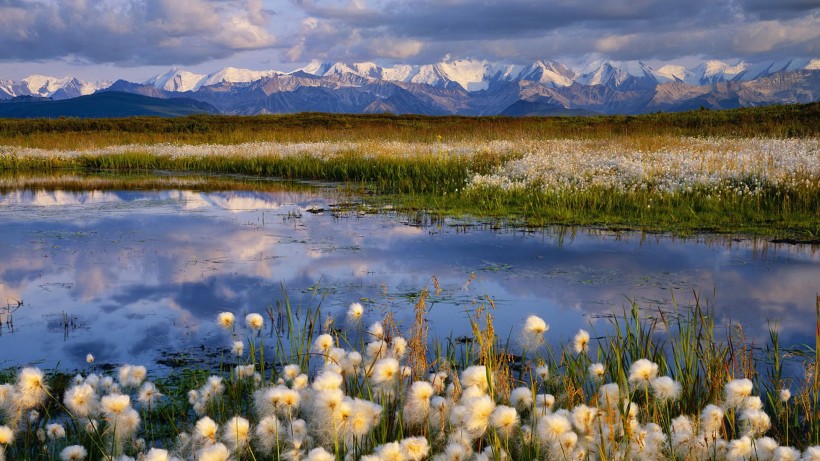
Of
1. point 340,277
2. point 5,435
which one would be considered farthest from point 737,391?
point 340,277

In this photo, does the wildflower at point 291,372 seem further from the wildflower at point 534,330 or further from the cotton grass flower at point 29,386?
the wildflower at point 534,330

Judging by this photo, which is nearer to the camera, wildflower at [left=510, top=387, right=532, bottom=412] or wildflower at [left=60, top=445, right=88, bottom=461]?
wildflower at [left=60, top=445, right=88, bottom=461]

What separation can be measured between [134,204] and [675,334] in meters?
14.0

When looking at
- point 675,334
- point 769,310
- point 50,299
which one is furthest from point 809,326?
point 50,299

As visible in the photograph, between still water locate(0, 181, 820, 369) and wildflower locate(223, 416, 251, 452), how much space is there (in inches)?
70.8

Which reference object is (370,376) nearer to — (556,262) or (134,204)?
(556,262)

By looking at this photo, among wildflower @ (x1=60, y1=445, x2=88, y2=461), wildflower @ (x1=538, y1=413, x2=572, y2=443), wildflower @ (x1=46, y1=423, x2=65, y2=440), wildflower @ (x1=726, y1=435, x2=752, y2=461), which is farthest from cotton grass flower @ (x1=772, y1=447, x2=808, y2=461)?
wildflower @ (x1=46, y1=423, x2=65, y2=440)

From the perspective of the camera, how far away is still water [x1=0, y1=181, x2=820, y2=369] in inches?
261

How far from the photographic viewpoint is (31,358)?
587 centimetres

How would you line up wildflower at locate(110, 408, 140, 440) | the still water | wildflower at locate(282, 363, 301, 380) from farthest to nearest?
1. the still water
2. wildflower at locate(282, 363, 301, 380)
3. wildflower at locate(110, 408, 140, 440)

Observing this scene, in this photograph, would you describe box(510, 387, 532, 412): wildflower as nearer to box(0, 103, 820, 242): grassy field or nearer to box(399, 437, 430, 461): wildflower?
box(399, 437, 430, 461): wildflower

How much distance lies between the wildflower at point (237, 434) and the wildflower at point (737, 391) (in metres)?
2.40

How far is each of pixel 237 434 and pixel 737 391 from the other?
2.44m

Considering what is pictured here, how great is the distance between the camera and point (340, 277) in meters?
8.80
